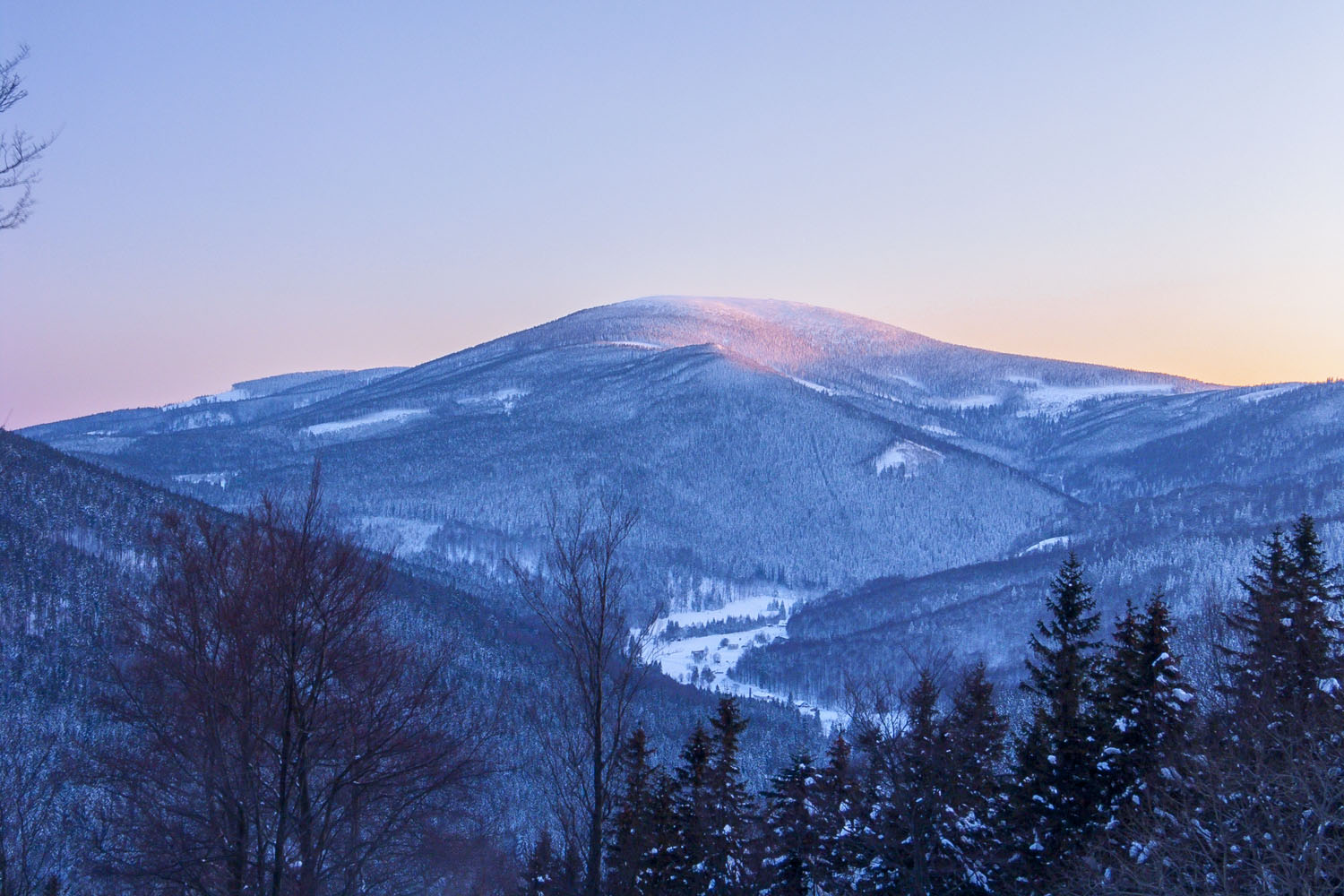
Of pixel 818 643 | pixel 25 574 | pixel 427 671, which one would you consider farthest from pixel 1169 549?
pixel 427 671

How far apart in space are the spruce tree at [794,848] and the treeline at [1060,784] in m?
0.05

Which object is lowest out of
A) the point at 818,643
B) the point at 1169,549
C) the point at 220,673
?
the point at 818,643

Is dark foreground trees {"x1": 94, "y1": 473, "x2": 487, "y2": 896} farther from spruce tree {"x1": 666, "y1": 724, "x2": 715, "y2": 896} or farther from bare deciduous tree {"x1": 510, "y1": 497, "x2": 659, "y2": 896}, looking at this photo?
spruce tree {"x1": 666, "y1": 724, "x2": 715, "y2": 896}

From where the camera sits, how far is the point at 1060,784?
22.0 m

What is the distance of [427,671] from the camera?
14.8 metres

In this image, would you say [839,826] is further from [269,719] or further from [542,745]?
[269,719]

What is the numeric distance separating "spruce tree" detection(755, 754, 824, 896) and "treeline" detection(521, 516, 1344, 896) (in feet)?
0.15

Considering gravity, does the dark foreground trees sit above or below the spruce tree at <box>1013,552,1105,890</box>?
above

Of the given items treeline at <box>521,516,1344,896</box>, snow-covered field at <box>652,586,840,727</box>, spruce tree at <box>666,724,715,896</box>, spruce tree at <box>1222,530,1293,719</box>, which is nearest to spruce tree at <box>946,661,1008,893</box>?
treeline at <box>521,516,1344,896</box>

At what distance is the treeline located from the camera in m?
15.1

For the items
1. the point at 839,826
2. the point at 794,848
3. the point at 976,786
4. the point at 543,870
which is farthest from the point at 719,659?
the point at 976,786

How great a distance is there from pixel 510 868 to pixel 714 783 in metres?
20.2

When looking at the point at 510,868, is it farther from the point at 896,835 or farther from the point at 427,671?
the point at 427,671

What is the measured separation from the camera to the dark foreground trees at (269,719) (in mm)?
13164
